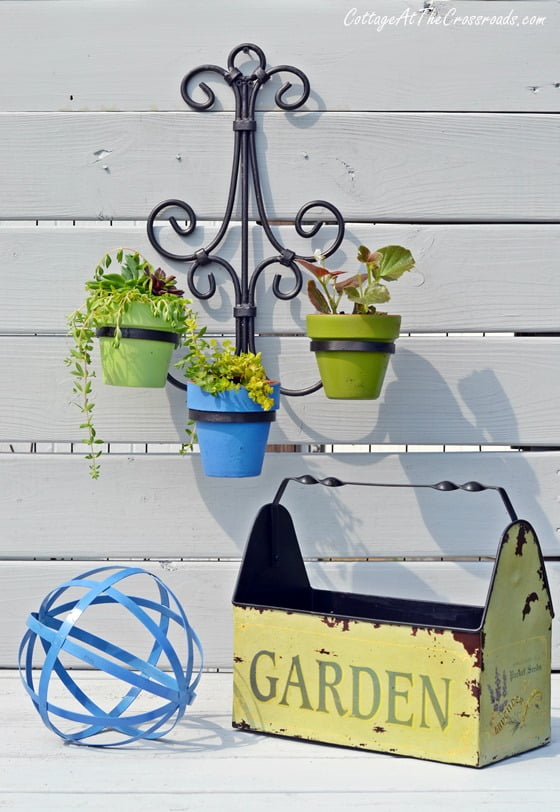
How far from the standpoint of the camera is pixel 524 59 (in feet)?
5.87

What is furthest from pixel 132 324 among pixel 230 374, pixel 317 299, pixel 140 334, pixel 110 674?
pixel 110 674

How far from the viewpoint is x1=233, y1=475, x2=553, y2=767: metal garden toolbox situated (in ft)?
4.35

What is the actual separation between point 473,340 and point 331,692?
0.69 m

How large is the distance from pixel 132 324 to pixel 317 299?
0.94 ft

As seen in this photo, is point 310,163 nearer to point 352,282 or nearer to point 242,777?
point 352,282

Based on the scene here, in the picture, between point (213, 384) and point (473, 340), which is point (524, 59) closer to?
point (473, 340)

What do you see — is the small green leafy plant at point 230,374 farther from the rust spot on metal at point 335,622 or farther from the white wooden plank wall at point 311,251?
the rust spot on metal at point 335,622

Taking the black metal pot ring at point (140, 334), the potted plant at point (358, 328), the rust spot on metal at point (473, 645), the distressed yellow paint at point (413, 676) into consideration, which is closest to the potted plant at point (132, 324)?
the black metal pot ring at point (140, 334)

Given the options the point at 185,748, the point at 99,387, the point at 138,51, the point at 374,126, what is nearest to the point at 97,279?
the point at 99,387

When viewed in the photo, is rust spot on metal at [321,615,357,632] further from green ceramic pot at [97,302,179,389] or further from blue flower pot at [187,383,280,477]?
green ceramic pot at [97,302,179,389]

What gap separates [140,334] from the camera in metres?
1.59

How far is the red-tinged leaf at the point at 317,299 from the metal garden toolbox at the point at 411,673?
352 millimetres

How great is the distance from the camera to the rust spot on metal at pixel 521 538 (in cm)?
138

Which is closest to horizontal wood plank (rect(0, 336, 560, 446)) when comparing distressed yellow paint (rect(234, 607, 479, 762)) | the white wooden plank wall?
the white wooden plank wall
